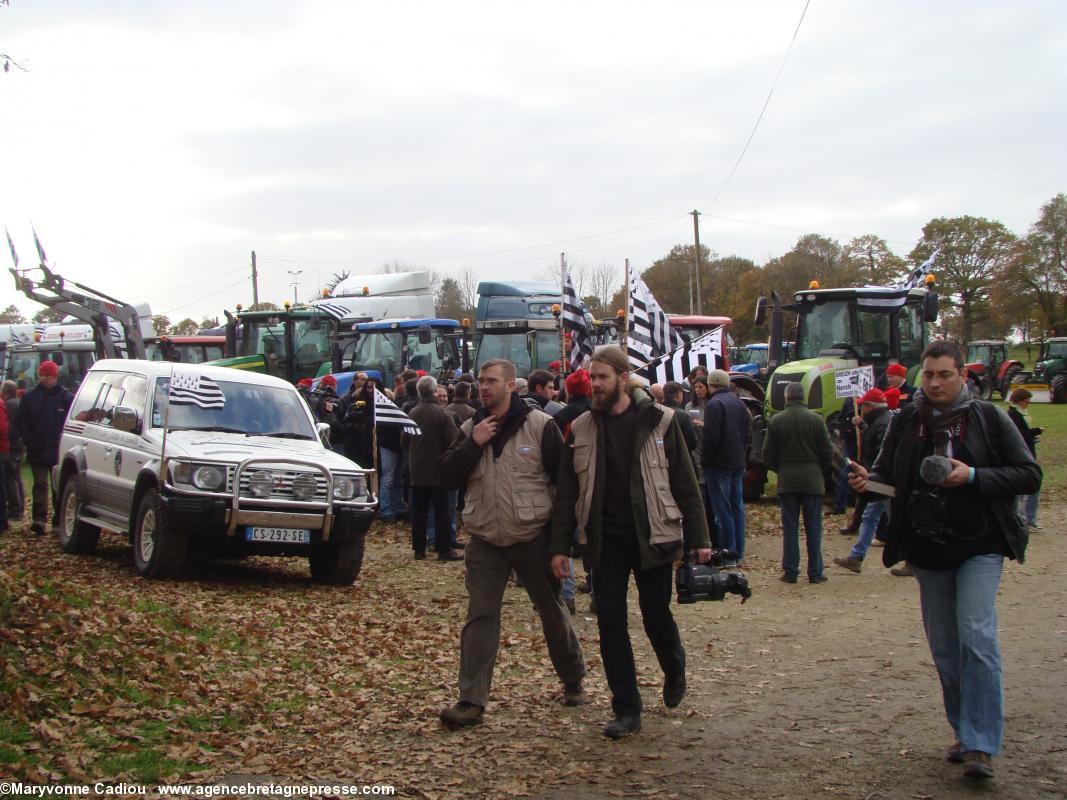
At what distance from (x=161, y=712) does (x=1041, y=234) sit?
7282 centimetres

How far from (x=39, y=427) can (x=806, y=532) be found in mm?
9940

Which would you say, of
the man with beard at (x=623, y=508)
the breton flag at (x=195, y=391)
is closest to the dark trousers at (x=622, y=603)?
the man with beard at (x=623, y=508)

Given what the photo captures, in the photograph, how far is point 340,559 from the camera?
37.4 ft

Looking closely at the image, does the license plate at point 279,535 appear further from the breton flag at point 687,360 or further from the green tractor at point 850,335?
the green tractor at point 850,335

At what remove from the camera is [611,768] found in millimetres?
5773

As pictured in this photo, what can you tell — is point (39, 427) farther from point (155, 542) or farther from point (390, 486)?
point (155, 542)

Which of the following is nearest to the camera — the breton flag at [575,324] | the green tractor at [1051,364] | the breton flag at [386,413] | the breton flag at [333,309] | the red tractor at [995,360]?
the breton flag at [386,413]

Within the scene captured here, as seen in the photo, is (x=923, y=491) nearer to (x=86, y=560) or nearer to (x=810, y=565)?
(x=810, y=565)

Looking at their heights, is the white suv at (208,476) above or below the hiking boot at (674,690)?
above

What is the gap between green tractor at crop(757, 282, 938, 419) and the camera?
18.8 meters

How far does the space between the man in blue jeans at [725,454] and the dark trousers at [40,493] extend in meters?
8.69

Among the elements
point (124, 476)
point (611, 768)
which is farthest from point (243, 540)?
point (611, 768)

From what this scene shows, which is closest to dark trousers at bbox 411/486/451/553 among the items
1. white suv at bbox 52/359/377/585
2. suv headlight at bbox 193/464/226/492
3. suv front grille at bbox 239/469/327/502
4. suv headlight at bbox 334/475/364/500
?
white suv at bbox 52/359/377/585

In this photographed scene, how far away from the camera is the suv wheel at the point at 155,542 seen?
1075 cm
